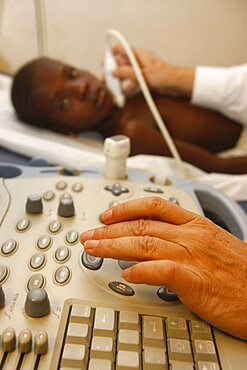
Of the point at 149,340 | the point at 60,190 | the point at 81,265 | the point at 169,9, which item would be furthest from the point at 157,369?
the point at 169,9

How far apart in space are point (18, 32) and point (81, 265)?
80 cm

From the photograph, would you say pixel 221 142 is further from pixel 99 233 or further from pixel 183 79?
pixel 99 233

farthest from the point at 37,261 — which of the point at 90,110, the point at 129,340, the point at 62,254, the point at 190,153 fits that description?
the point at 90,110

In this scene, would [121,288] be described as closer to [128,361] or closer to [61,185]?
[128,361]

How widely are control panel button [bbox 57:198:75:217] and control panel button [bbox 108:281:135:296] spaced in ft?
0.41

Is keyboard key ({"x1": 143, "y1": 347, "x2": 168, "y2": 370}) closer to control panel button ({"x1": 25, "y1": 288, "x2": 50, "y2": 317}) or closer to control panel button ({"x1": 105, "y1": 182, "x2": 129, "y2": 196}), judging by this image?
control panel button ({"x1": 25, "y1": 288, "x2": 50, "y2": 317})

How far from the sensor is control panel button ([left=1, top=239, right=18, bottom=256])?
0.46 meters

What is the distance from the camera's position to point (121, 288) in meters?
0.44

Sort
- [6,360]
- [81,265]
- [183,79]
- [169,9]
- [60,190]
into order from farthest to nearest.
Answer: [183,79] → [169,9] → [60,190] → [81,265] → [6,360]

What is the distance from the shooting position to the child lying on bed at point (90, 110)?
1.15 m

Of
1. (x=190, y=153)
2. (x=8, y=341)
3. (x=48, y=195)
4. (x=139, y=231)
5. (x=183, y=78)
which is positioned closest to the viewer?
(x=8, y=341)

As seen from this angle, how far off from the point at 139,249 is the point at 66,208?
0.13 metres

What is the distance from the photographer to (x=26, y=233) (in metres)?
0.50

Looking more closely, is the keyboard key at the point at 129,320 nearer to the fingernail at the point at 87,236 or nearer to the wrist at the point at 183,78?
the fingernail at the point at 87,236
